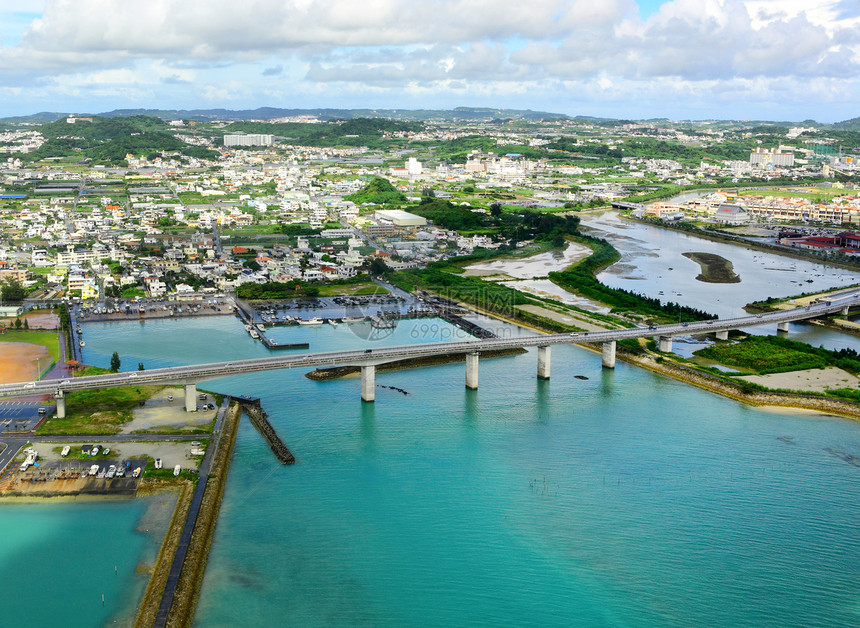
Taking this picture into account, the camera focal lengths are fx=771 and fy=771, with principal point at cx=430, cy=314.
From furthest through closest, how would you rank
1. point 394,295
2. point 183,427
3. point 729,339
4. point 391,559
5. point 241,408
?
point 394,295
point 729,339
point 241,408
point 183,427
point 391,559

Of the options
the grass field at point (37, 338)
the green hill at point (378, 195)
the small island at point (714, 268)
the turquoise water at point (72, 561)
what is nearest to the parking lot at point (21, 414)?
the turquoise water at point (72, 561)

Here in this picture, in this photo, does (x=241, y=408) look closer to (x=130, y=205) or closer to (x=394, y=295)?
(x=394, y=295)

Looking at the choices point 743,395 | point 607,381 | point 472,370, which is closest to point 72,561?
point 472,370

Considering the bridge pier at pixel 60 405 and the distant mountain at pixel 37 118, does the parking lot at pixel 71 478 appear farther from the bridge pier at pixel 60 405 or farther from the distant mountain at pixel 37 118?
the distant mountain at pixel 37 118

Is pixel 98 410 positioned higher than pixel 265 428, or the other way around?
pixel 98 410

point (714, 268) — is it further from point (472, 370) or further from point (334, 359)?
point (334, 359)

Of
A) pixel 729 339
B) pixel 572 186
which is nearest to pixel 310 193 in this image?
pixel 572 186

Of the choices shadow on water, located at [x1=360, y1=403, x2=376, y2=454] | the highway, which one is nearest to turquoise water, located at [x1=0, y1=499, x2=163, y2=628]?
the highway
